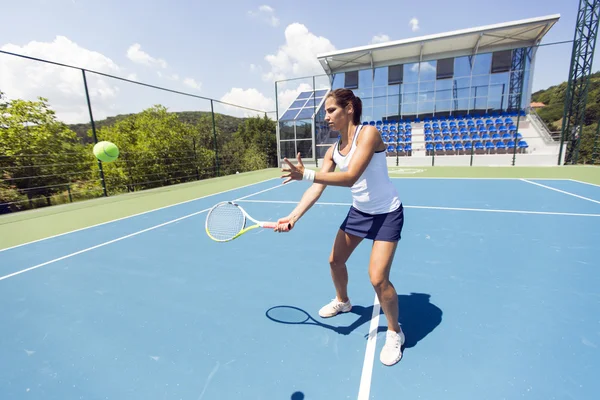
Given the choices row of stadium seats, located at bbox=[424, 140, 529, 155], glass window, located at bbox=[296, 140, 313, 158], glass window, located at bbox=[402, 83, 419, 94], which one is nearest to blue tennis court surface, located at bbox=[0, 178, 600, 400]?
row of stadium seats, located at bbox=[424, 140, 529, 155]

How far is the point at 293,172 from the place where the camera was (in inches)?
74.3

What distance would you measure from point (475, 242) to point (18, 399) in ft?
16.5

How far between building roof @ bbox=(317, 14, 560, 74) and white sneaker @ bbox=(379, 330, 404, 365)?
76.0 ft

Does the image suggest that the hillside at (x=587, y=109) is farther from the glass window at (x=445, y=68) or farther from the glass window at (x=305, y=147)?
the glass window at (x=305, y=147)

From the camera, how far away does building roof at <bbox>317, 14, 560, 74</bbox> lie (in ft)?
62.5

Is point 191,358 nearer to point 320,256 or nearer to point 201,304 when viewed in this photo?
point 201,304

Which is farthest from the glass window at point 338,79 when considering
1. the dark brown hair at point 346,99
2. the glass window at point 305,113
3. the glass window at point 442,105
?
the dark brown hair at point 346,99

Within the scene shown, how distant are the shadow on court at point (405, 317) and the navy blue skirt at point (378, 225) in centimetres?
84

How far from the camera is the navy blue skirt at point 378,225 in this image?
211 centimetres

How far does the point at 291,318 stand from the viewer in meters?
2.65

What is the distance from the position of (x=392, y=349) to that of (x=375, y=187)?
1162 mm

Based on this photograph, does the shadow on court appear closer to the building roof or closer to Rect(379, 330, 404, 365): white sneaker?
Rect(379, 330, 404, 365): white sneaker

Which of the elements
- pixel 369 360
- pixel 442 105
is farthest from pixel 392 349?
pixel 442 105

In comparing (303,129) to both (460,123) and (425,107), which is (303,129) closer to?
(425,107)
